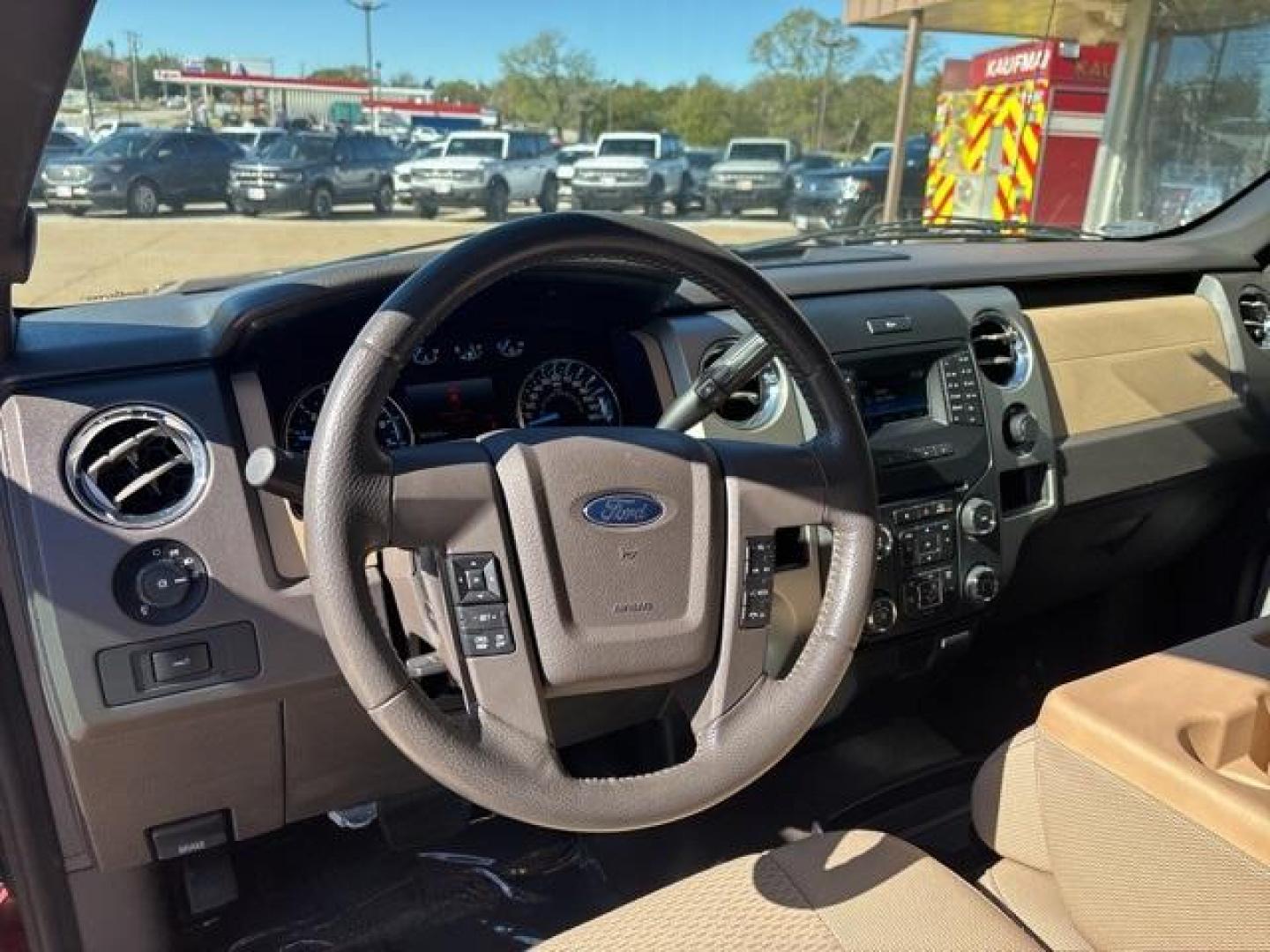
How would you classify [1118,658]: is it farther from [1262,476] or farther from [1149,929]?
[1149,929]

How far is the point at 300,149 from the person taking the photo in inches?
90.5

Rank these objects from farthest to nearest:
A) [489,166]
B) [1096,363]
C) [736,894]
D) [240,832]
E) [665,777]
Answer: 1. [489,166]
2. [1096,363]
3. [240,832]
4. [736,894]
5. [665,777]

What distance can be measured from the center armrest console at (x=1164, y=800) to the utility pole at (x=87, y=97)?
136cm

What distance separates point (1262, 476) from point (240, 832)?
2625mm

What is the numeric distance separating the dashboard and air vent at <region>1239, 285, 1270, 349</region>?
0.08 metres

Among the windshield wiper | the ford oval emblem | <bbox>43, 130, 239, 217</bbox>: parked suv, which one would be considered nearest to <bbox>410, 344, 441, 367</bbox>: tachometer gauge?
<bbox>43, 130, 239, 217</bbox>: parked suv

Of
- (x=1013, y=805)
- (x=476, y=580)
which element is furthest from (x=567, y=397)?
(x=1013, y=805)

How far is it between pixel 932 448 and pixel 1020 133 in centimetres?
391

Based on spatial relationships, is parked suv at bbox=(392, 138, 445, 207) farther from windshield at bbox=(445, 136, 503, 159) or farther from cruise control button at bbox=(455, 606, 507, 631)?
cruise control button at bbox=(455, 606, 507, 631)

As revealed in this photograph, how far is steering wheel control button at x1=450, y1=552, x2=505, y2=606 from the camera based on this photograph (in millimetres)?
1257

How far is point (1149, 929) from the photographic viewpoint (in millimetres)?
1341

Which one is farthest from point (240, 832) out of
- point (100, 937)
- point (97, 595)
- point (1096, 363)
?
point (1096, 363)

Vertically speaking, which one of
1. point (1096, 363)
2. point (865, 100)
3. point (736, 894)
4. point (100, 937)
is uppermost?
point (865, 100)

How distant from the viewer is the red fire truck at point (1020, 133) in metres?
3.64
